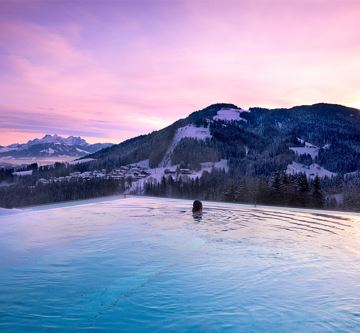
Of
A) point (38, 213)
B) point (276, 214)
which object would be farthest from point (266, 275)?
point (38, 213)

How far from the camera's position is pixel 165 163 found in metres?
143

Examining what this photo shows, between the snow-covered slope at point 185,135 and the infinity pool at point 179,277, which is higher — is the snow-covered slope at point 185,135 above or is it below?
above

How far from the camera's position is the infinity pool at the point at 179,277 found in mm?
4215

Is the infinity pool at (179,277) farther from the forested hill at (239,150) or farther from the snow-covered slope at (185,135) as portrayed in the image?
the snow-covered slope at (185,135)

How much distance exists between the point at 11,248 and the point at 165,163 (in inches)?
5303

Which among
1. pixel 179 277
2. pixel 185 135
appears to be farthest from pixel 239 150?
pixel 179 277

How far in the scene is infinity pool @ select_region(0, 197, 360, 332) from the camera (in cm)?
421

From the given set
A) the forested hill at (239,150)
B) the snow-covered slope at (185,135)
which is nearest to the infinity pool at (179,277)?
the forested hill at (239,150)

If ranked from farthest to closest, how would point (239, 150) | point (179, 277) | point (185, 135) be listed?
point (185, 135), point (239, 150), point (179, 277)

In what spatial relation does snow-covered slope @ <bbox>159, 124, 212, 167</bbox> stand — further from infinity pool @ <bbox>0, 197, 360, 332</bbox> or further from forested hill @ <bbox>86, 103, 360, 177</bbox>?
infinity pool @ <bbox>0, 197, 360, 332</bbox>

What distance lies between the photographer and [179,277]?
5.94 m

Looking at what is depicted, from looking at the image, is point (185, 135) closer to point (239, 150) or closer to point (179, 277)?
point (239, 150)

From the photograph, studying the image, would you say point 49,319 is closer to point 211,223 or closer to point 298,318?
point 298,318

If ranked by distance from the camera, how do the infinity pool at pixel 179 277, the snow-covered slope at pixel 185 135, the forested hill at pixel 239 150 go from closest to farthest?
the infinity pool at pixel 179 277
the forested hill at pixel 239 150
the snow-covered slope at pixel 185 135
